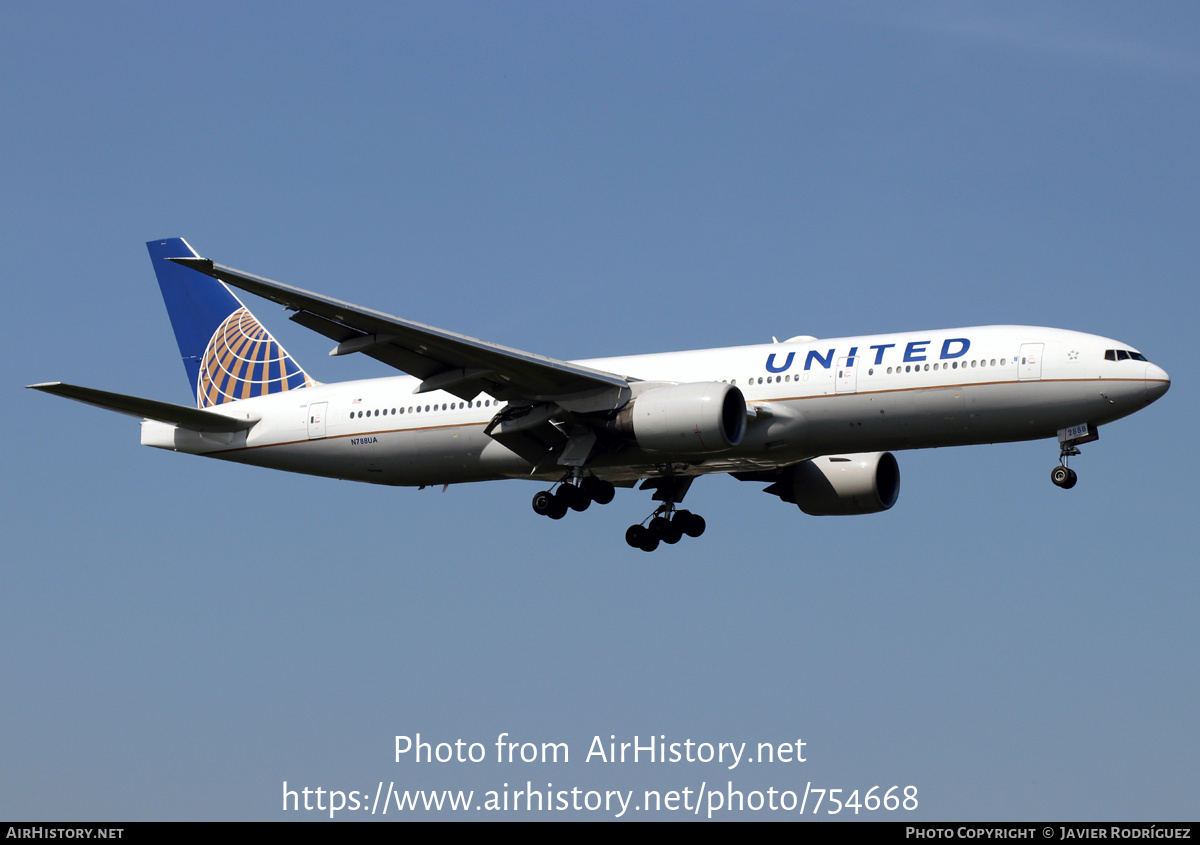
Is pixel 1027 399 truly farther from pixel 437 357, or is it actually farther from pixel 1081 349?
pixel 437 357

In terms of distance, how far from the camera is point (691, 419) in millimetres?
29484

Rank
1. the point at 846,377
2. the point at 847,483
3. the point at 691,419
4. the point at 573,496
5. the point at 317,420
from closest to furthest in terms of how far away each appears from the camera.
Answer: the point at 691,419, the point at 846,377, the point at 573,496, the point at 317,420, the point at 847,483

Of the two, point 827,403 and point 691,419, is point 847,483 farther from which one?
point 691,419

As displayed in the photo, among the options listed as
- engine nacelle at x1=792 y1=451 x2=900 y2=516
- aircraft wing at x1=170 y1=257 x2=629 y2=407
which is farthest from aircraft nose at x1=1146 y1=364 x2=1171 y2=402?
aircraft wing at x1=170 y1=257 x2=629 y2=407

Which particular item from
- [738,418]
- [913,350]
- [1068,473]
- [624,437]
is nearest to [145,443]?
[624,437]

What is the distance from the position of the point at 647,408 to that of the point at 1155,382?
9.88 m

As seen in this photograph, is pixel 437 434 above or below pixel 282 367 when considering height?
below

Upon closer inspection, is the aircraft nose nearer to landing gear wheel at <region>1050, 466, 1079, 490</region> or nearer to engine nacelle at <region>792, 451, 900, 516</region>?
landing gear wheel at <region>1050, 466, 1079, 490</region>

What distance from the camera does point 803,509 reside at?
3606 centimetres

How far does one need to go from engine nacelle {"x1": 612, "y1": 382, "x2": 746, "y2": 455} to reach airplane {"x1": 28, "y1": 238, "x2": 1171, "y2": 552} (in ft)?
0.14

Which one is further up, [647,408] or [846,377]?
[846,377]

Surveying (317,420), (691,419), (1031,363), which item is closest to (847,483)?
(691,419)

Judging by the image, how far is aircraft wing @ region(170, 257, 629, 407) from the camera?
1115 inches

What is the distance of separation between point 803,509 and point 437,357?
10.6m
